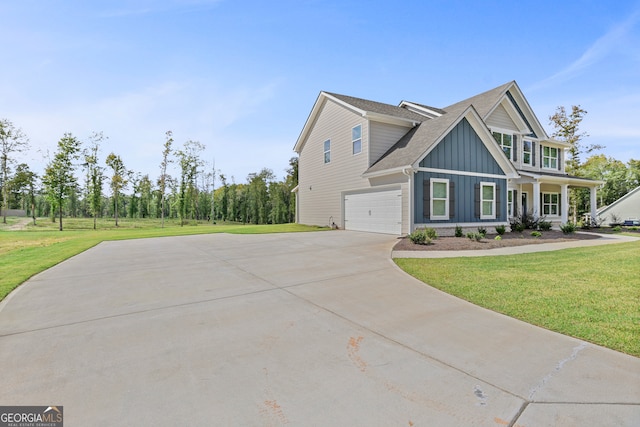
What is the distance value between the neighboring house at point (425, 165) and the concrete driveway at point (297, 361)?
8.65 m

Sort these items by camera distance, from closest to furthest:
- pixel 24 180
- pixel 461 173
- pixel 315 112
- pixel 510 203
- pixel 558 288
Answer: pixel 558 288 < pixel 461 173 < pixel 510 203 < pixel 315 112 < pixel 24 180

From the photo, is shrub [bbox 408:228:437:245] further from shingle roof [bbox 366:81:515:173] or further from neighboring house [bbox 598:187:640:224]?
neighboring house [bbox 598:187:640:224]

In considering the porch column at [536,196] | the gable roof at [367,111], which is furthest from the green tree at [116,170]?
the porch column at [536,196]

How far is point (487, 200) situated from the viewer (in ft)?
47.5

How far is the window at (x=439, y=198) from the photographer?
12.8 meters

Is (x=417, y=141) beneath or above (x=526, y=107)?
beneath

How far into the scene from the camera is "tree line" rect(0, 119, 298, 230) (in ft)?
90.0

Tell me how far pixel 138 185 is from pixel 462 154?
5060 centimetres

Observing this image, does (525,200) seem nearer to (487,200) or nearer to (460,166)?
(487,200)

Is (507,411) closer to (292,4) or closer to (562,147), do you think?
(292,4)

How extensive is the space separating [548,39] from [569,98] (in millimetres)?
19210

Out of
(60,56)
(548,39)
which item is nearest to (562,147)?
(548,39)

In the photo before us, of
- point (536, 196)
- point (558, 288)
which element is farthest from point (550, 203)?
point (558, 288)

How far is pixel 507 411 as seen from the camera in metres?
2.01
